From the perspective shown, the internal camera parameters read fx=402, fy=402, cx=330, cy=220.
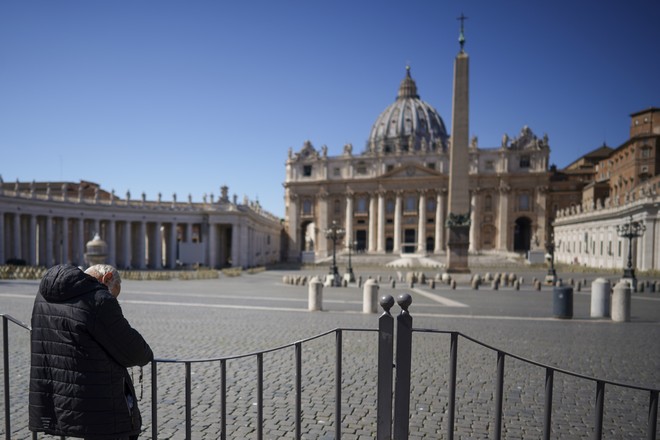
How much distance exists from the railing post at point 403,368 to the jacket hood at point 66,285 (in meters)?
2.56

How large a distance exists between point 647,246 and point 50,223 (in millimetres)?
61705

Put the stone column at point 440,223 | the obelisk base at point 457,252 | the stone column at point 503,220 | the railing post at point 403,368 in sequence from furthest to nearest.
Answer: the stone column at point 440,223, the stone column at point 503,220, the obelisk base at point 457,252, the railing post at point 403,368

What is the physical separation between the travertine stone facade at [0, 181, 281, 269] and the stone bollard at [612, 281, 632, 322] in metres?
42.2

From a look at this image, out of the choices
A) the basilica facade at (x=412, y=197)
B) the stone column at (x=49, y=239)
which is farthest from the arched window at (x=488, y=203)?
the stone column at (x=49, y=239)

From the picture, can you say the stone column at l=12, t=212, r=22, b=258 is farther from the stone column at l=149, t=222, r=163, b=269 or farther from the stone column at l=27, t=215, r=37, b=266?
the stone column at l=149, t=222, r=163, b=269

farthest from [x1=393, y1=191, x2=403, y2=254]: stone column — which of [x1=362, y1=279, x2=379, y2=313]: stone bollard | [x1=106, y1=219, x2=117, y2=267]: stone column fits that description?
[x1=362, y1=279, x2=379, y2=313]: stone bollard

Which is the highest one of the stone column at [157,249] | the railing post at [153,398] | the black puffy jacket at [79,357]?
the black puffy jacket at [79,357]

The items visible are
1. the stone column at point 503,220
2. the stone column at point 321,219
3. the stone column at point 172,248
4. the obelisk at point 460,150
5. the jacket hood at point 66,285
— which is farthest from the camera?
the stone column at point 321,219

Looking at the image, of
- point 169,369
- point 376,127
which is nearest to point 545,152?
point 376,127

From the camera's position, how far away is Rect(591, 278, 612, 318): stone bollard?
579 inches

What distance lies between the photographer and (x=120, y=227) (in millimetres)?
55562

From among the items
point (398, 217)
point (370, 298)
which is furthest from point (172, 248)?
point (370, 298)

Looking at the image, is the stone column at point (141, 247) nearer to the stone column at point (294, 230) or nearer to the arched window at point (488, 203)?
the stone column at point (294, 230)

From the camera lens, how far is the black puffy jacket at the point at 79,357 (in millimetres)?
2982
